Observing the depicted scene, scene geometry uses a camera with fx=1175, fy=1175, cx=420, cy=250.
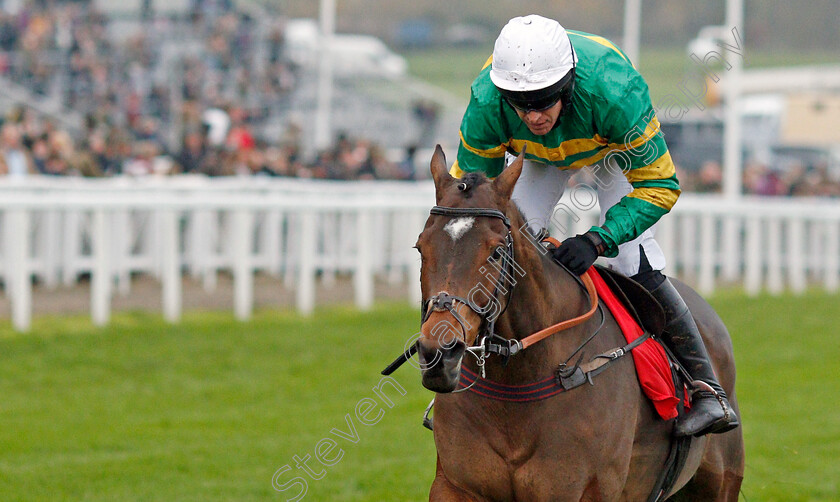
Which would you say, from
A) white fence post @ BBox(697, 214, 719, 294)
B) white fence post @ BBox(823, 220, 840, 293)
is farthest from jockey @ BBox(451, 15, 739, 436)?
white fence post @ BBox(823, 220, 840, 293)

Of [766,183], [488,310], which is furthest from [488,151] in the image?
[766,183]

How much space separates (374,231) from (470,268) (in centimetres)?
999

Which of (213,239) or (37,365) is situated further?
(213,239)

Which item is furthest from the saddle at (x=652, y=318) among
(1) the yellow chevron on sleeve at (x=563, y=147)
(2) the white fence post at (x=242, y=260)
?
(2) the white fence post at (x=242, y=260)

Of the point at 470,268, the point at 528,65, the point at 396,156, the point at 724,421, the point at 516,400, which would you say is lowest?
the point at 396,156

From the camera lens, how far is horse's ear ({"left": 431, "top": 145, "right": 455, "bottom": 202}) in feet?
12.1

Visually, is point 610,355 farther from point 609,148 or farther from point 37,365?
point 37,365

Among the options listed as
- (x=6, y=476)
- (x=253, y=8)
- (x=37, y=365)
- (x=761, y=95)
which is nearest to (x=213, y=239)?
(x=37, y=365)

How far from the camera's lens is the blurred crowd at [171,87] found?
1569 cm

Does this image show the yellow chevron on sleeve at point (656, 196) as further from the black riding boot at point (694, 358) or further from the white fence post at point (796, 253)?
the white fence post at point (796, 253)

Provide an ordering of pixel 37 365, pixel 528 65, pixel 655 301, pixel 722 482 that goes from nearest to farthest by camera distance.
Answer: pixel 528 65, pixel 655 301, pixel 722 482, pixel 37 365

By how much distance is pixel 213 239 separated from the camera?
1320cm

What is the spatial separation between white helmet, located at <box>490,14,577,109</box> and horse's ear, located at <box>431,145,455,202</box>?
33 centimetres

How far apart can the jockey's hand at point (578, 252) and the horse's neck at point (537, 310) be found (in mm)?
39
